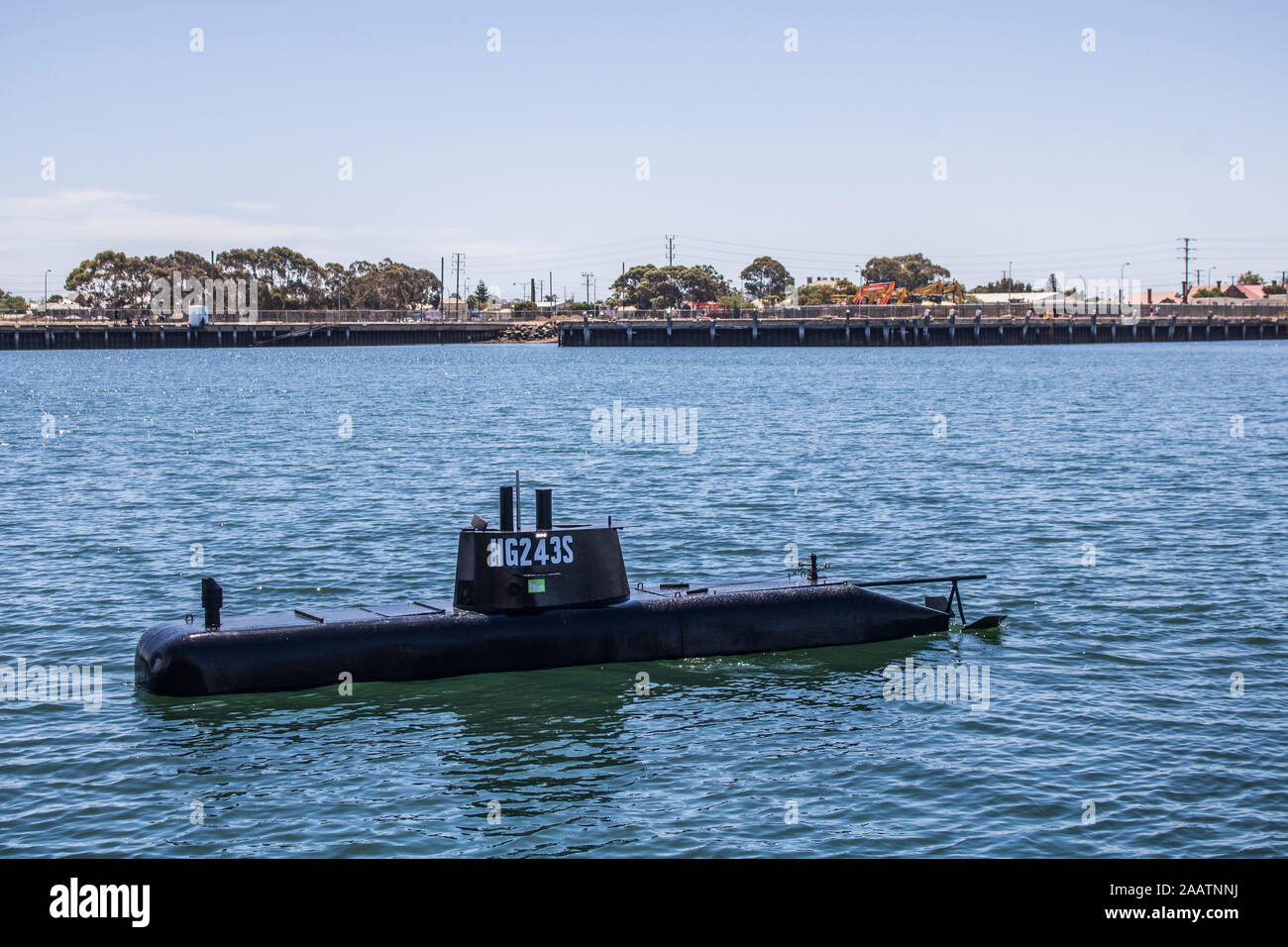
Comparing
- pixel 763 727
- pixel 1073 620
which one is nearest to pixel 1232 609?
pixel 1073 620

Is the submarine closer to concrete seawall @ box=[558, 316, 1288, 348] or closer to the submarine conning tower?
the submarine conning tower

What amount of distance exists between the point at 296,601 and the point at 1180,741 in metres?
17.6

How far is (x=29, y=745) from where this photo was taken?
1862 cm

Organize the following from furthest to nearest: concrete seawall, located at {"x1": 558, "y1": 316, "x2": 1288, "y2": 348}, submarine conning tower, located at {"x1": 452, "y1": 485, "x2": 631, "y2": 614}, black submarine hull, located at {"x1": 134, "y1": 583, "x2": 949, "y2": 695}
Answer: concrete seawall, located at {"x1": 558, "y1": 316, "x2": 1288, "y2": 348} < submarine conning tower, located at {"x1": 452, "y1": 485, "x2": 631, "y2": 614} < black submarine hull, located at {"x1": 134, "y1": 583, "x2": 949, "y2": 695}

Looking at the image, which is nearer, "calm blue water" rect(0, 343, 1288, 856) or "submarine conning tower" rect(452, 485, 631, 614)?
"calm blue water" rect(0, 343, 1288, 856)

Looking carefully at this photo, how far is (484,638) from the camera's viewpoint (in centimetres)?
2164

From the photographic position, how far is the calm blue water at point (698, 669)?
52.7 ft

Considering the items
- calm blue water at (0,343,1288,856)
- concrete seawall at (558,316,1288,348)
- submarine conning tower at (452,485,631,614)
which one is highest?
concrete seawall at (558,316,1288,348)

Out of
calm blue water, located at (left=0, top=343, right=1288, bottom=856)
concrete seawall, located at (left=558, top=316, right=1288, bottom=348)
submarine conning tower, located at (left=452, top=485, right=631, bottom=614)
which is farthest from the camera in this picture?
concrete seawall, located at (left=558, top=316, right=1288, bottom=348)

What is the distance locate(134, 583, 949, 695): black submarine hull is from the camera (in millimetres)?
20641

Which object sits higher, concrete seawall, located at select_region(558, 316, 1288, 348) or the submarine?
concrete seawall, located at select_region(558, 316, 1288, 348)

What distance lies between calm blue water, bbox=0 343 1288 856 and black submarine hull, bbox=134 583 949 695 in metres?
0.36

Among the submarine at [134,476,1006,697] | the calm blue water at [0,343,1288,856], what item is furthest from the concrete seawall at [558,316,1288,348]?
the submarine at [134,476,1006,697]
